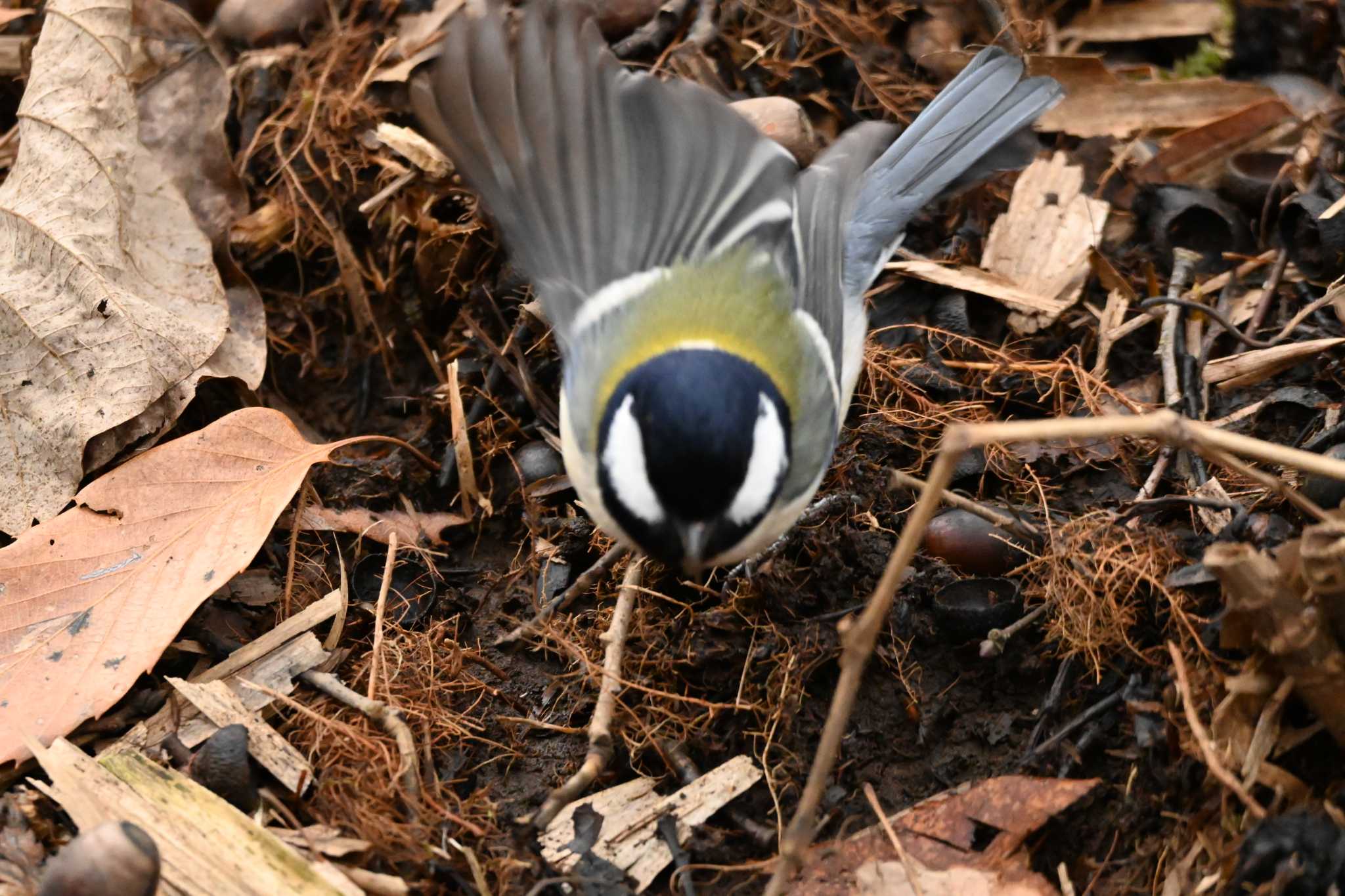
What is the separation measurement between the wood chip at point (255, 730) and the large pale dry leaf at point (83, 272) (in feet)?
1.90

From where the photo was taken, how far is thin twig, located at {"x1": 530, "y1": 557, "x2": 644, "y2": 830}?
2.35 meters

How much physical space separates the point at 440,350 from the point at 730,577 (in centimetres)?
113

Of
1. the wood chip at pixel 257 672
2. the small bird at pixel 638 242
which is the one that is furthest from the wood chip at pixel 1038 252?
the wood chip at pixel 257 672

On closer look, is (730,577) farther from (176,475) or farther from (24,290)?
(24,290)

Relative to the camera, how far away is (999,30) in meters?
3.60

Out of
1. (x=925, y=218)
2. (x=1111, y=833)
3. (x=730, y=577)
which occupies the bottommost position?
(x=1111, y=833)

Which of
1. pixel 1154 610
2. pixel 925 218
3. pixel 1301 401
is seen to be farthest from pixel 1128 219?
pixel 1154 610

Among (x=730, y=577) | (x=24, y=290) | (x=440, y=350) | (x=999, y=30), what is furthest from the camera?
(x=999, y=30)

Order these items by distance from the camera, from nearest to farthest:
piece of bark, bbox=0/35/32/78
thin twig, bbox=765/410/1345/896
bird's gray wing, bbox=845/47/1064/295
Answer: thin twig, bbox=765/410/1345/896
bird's gray wing, bbox=845/47/1064/295
piece of bark, bbox=0/35/32/78

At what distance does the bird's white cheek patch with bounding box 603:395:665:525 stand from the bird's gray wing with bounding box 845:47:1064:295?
0.97m

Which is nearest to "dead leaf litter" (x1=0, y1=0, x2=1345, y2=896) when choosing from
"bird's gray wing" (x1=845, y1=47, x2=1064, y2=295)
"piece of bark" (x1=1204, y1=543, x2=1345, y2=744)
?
"piece of bark" (x1=1204, y1=543, x2=1345, y2=744)

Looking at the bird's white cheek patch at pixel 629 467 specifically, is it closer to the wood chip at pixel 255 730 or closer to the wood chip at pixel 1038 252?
the wood chip at pixel 255 730

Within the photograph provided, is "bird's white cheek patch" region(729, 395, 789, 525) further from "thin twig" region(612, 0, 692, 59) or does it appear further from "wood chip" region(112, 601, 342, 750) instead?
"thin twig" region(612, 0, 692, 59)

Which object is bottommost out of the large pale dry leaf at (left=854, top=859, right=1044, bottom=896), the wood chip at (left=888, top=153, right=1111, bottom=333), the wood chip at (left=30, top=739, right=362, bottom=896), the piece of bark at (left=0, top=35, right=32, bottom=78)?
the large pale dry leaf at (left=854, top=859, right=1044, bottom=896)
